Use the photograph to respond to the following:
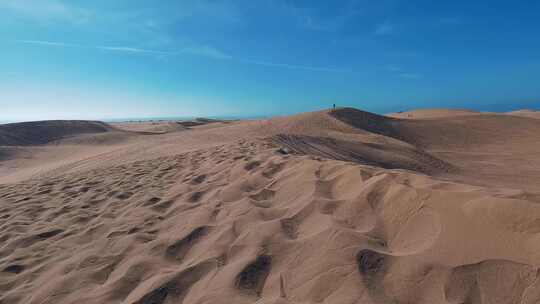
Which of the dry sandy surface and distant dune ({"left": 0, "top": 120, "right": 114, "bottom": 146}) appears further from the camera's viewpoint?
distant dune ({"left": 0, "top": 120, "right": 114, "bottom": 146})

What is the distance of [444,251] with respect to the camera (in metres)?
1.86

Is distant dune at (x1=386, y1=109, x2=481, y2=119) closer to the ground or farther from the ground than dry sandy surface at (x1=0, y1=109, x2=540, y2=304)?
farther from the ground

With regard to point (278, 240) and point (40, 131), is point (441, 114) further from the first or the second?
point (40, 131)

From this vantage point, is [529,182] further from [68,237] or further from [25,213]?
[25,213]

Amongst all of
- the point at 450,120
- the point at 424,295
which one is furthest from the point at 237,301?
the point at 450,120

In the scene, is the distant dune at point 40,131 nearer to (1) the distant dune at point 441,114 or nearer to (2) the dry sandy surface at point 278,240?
(2) the dry sandy surface at point 278,240

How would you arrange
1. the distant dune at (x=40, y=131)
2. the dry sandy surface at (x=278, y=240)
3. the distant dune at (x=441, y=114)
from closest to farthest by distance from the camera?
the dry sandy surface at (x=278, y=240) < the distant dune at (x=441, y=114) < the distant dune at (x=40, y=131)

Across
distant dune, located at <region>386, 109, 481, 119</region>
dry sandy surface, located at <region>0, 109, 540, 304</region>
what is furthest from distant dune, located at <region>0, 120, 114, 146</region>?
distant dune, located at <region>386, 109, 481, 119</region>

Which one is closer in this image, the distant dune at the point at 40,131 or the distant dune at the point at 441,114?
the distant dune at the point at 441,114

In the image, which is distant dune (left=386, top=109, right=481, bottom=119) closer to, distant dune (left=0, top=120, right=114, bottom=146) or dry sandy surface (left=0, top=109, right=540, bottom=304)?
dry sandy surface (left=0, top=109, right=540, bottom=304)

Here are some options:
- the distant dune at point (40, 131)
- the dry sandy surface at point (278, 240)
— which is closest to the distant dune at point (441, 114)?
the dry sandy surface at point (278, 240)

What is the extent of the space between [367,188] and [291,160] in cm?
193

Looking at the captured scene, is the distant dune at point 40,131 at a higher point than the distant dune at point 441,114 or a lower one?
lower

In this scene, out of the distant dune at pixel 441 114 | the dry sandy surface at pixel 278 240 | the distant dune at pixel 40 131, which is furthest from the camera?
the distant dune at pixel 40 131
